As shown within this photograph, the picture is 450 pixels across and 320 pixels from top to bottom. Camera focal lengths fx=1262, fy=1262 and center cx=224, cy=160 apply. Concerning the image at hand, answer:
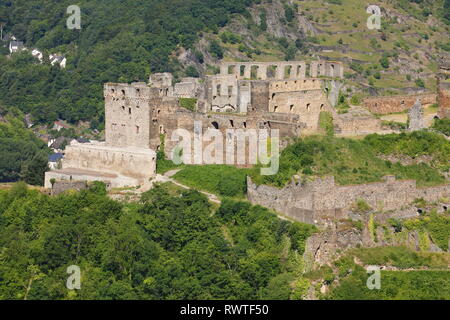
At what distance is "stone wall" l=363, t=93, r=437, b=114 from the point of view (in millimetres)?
59000

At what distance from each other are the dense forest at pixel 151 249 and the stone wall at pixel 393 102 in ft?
35.9

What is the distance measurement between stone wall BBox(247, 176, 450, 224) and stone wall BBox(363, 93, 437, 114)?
25.3 ft

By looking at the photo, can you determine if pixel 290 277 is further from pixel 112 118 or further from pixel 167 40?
pixel 167 40

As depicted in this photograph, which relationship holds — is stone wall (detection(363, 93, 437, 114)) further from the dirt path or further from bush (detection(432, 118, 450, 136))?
the dirt path

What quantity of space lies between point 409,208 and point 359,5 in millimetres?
68375

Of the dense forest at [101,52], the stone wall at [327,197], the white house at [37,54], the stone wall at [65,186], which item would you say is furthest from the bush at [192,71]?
the stone wall at [327,197]

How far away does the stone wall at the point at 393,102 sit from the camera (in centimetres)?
5900

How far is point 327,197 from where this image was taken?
164 feet

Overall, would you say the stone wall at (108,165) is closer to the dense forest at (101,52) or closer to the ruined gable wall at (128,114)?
the ruined gable wall at (128,114)

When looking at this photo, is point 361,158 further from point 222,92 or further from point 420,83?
point 420,83

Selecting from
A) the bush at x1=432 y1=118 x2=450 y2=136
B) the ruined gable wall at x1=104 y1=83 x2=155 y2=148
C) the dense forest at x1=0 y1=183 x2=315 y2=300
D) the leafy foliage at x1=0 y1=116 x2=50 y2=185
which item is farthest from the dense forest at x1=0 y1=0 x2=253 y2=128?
the dense forest at x1=0 y1=183 x2=315 y2=300

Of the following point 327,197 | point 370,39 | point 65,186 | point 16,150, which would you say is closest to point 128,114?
point 65,186

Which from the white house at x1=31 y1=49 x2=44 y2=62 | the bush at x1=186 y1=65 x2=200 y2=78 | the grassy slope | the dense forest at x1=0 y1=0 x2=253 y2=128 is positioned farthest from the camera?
the white house at x1=31 y1=49 x2=44 y2=62

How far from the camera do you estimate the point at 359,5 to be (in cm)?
11781
